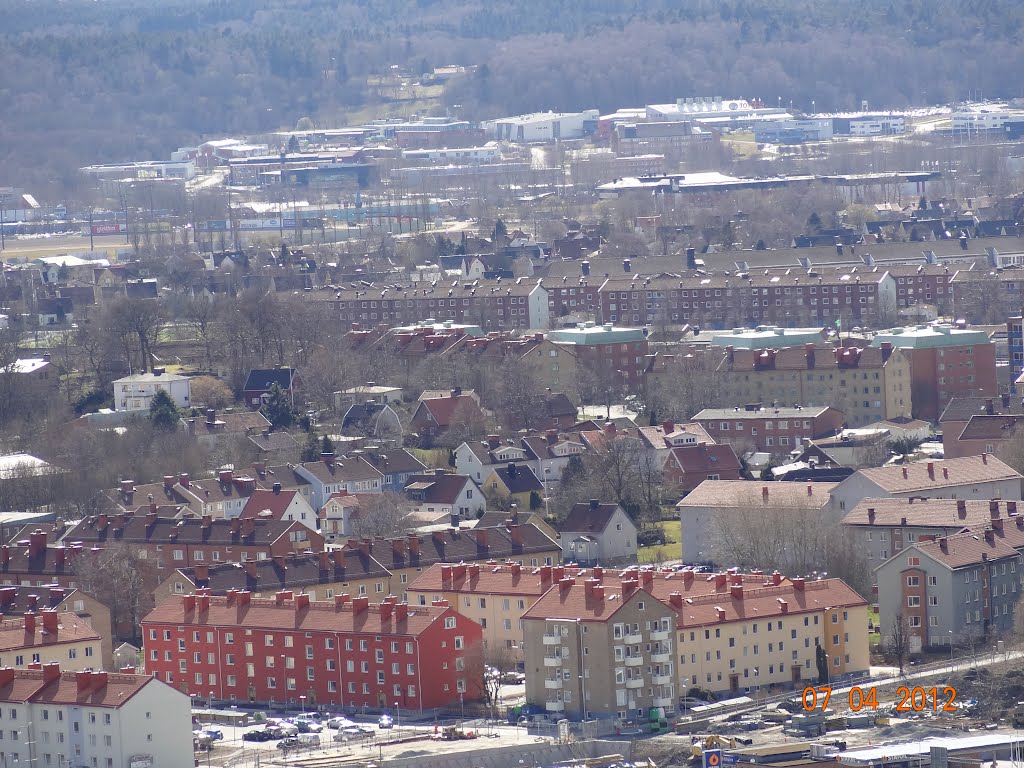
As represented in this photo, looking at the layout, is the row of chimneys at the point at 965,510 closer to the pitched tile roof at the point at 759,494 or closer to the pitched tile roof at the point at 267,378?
the pitched tile roof at the point at 759,494

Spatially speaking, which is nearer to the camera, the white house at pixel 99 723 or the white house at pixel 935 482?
the white house at pixel 99 723

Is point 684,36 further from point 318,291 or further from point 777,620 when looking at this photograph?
point 777,620

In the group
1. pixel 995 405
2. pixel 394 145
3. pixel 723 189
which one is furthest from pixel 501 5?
pixel 995 405

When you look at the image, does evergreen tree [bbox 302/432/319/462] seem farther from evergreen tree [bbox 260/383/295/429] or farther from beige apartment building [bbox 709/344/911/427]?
beige apartment building [bbox 709/344/911/427]

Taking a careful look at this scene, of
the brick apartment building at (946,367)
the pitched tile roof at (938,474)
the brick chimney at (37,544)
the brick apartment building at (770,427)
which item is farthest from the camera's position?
the brick apartment building at (946,367)

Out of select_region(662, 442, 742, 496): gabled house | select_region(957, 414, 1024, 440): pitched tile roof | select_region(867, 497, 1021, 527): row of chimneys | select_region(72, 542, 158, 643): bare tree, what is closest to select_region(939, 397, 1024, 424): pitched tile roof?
select_region(957, 414, 1024, 440): pitched tile roof

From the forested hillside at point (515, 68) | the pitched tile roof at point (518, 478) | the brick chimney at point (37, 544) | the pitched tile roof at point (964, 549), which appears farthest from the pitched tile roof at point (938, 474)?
the forested hillside at point (515, 68)

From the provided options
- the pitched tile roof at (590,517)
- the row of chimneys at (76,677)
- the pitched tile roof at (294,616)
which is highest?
the row of chimneys at (76,677)
